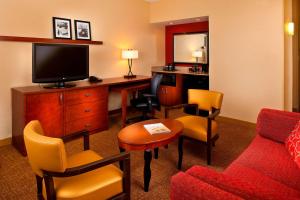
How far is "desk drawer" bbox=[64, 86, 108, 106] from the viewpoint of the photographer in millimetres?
3422

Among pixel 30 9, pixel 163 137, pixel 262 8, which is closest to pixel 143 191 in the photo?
pixel 163 137

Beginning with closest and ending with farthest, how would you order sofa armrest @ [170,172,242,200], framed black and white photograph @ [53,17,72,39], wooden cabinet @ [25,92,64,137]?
sofa armrest @ [170,172,242,200] → wooden cabinet @ [25,92,64,137] → framed black and white photograph @ [53,17,72,39]

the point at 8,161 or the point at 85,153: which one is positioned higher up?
the point at 85,153

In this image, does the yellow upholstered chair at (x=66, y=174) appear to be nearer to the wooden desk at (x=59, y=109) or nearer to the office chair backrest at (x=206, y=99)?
the wooden desk at (x=59, y=109)

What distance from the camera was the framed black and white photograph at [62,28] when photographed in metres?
3.84

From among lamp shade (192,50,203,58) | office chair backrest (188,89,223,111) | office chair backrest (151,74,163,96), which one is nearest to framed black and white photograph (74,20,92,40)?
office chair backrest (151,74,163,96)

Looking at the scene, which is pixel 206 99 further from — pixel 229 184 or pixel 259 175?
pixel 229 184

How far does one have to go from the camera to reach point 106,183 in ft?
5.12

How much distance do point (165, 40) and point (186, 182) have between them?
18.7 feet

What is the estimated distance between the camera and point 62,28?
3.93 meters

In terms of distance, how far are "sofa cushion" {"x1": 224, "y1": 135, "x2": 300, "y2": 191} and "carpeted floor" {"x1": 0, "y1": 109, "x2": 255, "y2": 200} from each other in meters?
0.70

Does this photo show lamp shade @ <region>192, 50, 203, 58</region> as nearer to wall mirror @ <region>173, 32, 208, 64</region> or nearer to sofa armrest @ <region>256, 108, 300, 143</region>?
wall mirror @ <region>173, 32, 208, 64</region>

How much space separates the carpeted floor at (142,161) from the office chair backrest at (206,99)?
0.61 m

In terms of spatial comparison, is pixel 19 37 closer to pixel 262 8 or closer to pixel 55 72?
pixel 55 72
